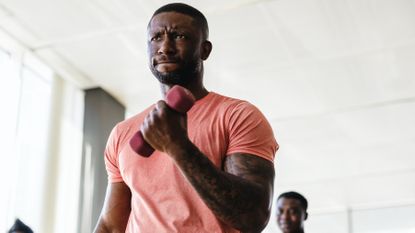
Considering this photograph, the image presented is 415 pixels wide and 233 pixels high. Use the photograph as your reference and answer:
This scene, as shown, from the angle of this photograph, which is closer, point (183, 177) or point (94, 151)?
point (183, 177)

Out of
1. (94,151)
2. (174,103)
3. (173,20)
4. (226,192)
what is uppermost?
(94,151)

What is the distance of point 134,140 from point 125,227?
0.38 meters

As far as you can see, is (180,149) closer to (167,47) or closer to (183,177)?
(183,177)

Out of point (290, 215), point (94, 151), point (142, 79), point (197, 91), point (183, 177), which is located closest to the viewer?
point (183, 177)

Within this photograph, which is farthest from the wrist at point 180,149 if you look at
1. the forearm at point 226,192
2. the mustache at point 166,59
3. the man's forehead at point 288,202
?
the man's forehead at point 288,202

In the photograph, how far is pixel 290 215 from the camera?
3.91 metres

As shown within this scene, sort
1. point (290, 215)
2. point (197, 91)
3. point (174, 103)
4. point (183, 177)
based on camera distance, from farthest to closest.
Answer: point (290, 215) → point (197, 91) → point (183, 177) → point (174, 103)

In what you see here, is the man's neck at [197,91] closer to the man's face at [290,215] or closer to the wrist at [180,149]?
the wrist at [180,149]

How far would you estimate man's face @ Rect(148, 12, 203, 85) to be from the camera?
132 centimetres

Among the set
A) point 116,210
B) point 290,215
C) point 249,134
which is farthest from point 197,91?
point 290,215

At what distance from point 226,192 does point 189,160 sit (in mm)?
81

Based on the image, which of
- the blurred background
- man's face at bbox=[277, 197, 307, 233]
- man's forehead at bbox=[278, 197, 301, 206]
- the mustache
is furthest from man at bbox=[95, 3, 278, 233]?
the blurred background

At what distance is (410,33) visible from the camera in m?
4.68

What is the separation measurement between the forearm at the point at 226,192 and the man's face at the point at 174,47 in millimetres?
261
